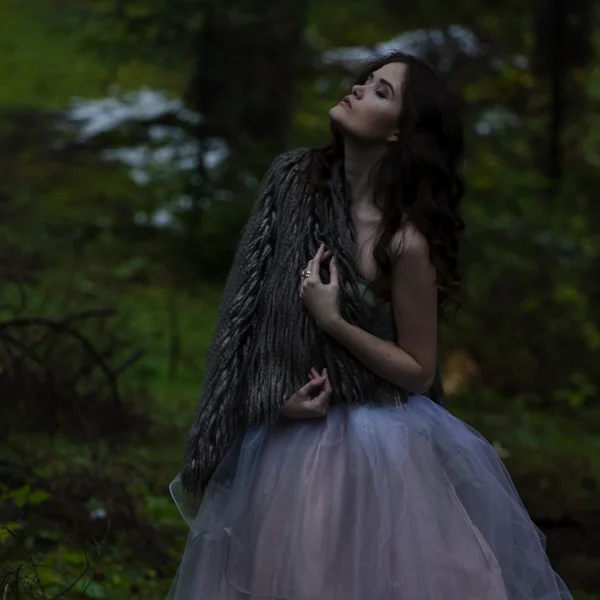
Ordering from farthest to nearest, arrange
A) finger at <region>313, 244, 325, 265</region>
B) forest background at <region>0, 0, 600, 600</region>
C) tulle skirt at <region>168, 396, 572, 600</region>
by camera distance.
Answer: forest background at <region>0, 0, 600, 600</region> → finger at <region>313, 244, 325, 265</region> → tulle skirt at <region>168, 396, 572, 600</region>

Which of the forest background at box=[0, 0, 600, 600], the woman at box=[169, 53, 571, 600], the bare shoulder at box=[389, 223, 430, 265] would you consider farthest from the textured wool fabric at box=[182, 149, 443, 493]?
the forest background at box=[0, 0, 600, 600]

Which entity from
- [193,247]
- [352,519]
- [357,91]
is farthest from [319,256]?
[193,247]

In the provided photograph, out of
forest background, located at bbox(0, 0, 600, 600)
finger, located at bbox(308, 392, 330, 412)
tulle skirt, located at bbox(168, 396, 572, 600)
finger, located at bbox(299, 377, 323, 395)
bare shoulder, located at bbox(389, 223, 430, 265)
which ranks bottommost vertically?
forest background, located at bbox(0, 0, 600, 600)

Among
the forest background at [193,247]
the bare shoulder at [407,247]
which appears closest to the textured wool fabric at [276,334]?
the bare shoulder at [407,247]

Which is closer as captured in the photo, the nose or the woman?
the woman

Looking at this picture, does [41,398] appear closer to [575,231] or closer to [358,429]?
[358,429]

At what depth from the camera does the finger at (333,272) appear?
3100 mm

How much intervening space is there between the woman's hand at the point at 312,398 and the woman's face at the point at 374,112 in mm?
599

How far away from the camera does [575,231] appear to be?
1047cm

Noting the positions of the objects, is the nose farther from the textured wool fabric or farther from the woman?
the textured wool fabric

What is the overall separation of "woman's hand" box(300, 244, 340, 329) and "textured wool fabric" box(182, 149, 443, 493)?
3 centimetres

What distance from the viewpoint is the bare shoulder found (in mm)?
3111

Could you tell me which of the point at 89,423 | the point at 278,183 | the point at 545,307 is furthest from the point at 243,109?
the point at 278,183

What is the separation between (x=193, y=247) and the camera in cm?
970
